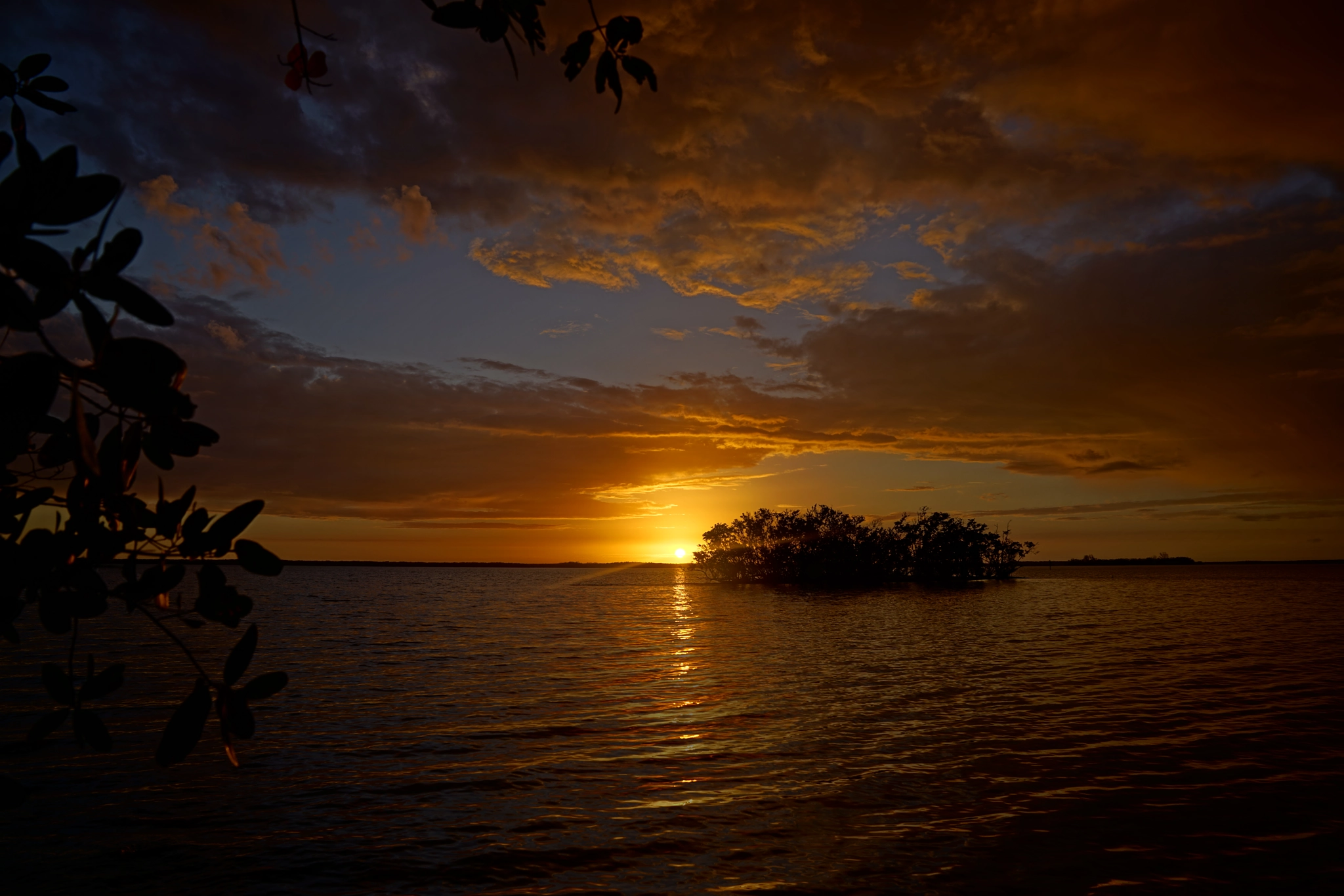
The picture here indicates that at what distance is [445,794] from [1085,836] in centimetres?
902

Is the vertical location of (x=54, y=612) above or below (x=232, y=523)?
below

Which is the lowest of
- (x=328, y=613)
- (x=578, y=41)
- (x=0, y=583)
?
(x=328, y=613)

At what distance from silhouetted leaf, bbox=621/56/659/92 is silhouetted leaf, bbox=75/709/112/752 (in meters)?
3.26

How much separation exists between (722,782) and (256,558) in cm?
1019

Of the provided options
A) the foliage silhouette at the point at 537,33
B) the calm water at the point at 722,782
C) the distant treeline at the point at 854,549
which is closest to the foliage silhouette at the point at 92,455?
the foliage silhouette at the point at 537,33

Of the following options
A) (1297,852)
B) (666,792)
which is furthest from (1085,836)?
(666,792)

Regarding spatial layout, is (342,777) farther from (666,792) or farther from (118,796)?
(666,792)

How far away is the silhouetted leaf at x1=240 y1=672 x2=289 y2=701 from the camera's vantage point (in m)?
2.72

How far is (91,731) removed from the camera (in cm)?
282

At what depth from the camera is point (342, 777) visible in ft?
39.9

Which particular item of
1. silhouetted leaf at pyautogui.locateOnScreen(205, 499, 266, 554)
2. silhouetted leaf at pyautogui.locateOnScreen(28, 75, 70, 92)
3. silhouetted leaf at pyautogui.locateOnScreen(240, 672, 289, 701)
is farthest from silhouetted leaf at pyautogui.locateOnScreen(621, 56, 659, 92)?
silhouetted leaf at pyautogui.locateOnScreen(28, 75, 70, 92)

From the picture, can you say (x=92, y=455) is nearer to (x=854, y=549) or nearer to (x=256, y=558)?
(x=256, y=558)

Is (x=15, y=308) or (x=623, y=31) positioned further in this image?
(x=623, y=31)

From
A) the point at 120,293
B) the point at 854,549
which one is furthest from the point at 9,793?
the point at 854,549
